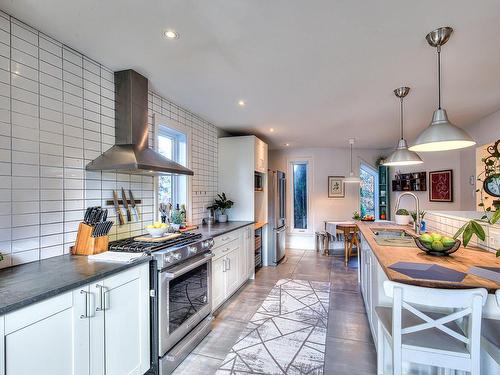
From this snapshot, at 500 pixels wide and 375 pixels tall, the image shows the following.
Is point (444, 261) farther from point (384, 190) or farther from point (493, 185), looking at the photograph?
point (384, 190)

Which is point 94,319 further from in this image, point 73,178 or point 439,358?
point 439,358

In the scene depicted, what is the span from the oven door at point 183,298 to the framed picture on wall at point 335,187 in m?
4.52

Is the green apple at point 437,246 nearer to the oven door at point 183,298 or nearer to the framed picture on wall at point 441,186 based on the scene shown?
the oven door at point 183,298

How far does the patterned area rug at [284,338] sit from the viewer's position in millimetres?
2111

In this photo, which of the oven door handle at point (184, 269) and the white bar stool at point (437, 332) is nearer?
the white bar stool at point (437, 332)

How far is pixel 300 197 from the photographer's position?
6.58m

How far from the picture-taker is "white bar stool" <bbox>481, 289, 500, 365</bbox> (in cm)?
126

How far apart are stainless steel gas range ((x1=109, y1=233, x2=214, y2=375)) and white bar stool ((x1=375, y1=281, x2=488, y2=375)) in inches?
58.8

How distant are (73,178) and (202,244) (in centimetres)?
118

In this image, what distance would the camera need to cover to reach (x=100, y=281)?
1.56 meters

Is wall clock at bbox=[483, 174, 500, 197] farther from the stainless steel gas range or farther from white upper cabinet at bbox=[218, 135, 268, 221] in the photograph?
the stainless steel gas range

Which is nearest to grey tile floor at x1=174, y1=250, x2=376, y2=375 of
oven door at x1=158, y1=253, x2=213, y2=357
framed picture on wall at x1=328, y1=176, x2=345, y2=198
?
oven door at x1=158, y1=253, x2=213, y2=357

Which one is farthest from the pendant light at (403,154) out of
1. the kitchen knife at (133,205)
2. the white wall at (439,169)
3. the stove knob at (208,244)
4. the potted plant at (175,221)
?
the white wall at (439,169)

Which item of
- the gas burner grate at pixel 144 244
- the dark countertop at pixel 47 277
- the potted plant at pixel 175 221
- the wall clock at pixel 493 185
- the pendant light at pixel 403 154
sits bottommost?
the dark countertop at pixel 47 277
